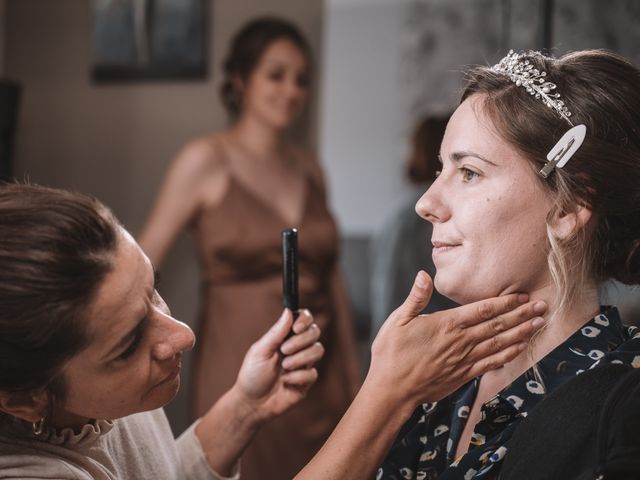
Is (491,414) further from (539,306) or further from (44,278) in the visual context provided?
(44,278)

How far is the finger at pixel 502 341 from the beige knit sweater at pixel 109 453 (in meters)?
0.52

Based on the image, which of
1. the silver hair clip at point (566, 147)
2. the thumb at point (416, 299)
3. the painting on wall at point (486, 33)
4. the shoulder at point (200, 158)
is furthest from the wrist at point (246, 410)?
the painting on wall at point (486, 33)

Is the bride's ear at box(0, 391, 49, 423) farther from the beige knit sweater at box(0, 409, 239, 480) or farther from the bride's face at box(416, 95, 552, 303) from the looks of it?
the bride's face at box(416, 95, 552, 303)

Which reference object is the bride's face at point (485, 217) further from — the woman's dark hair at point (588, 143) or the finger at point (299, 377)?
the finger at point (299, 377)

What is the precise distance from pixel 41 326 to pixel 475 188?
641 millimetres

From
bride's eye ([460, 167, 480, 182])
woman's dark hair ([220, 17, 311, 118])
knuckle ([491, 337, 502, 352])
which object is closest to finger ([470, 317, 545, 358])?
knuckle ([491, 337, 502, 352])

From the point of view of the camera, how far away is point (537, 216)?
126 cm

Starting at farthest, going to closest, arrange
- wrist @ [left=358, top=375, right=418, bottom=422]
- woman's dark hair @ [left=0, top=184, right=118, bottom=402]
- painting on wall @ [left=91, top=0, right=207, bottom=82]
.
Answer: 1. painting on wall @ [left=91, top=0, right=207, bottom=82]
2. wrist @ [left=358, top=375, right=418, bottom=422]
3. woman's dark hair @ [left=0, top=184, right=118, bottom=402]

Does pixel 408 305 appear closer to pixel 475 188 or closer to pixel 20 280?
pixel 475 188

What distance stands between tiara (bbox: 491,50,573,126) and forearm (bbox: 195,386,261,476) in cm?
69

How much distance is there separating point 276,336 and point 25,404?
486 mm

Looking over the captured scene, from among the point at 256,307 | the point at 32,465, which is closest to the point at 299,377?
the point at 32,465

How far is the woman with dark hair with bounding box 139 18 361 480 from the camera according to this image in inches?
105

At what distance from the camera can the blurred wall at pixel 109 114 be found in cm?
321
